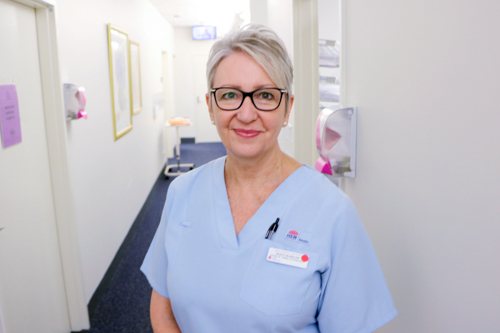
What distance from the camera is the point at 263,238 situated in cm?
94

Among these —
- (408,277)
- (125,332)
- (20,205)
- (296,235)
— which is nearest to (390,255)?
(408,277)

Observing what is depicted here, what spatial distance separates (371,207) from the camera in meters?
1.10

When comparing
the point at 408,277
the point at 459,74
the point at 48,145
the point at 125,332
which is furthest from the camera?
the point at 125,332

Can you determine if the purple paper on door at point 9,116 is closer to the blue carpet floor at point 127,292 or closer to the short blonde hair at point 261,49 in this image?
the short blonde hair at point 261,49

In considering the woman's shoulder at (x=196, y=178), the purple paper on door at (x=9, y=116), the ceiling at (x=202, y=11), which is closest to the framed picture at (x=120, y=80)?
the purple paper on door at (x=9, y=116)

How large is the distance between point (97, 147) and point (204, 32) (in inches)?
250

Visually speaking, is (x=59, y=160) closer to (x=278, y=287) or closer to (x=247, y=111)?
(x=247, y=111)

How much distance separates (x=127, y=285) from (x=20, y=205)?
131 cm

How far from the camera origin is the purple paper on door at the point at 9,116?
5.26 feet

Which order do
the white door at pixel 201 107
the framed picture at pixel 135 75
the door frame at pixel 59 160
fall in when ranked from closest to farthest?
1. the door frame at pixel 59 160
2. the framed picture at pixel 135 75
3. the white door at pixel 201 107

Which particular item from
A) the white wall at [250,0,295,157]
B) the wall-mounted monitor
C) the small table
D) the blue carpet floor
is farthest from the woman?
the wall-mounted monitor

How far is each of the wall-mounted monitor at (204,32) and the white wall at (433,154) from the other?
7.77 metres

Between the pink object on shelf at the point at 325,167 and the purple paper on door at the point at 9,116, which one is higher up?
the purple paper on door at the point at 9,116

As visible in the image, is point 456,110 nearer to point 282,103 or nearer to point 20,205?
point 282,103
